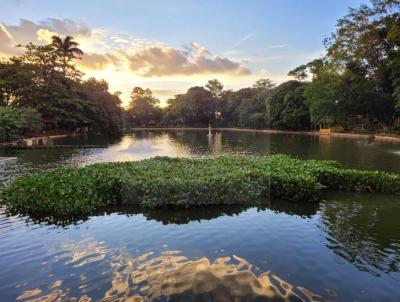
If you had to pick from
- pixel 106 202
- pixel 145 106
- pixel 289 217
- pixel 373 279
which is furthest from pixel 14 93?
pixel 145 106

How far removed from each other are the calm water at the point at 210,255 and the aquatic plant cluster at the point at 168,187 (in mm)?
613

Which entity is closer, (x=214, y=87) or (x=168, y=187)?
(x=168, y=187)

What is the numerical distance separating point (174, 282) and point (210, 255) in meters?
1.42

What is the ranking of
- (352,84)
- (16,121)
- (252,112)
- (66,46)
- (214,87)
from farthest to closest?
(214,87) → (252,112) → (66,46) → (352,84) → (16,121)

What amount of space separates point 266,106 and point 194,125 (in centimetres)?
2839

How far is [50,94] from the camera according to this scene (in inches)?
1953

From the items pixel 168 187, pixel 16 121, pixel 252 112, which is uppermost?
pixel 252 112

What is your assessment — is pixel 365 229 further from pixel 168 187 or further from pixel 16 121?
pixel 16 121

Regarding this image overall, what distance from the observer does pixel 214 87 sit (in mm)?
94875

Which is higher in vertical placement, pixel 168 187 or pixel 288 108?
pixel 288 108

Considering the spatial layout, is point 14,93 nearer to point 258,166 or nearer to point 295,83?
point 258,166

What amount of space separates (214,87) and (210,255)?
8925 cm

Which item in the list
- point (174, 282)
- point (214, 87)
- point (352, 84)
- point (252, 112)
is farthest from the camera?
point (214, 87)

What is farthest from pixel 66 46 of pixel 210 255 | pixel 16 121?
pixel 210 255
